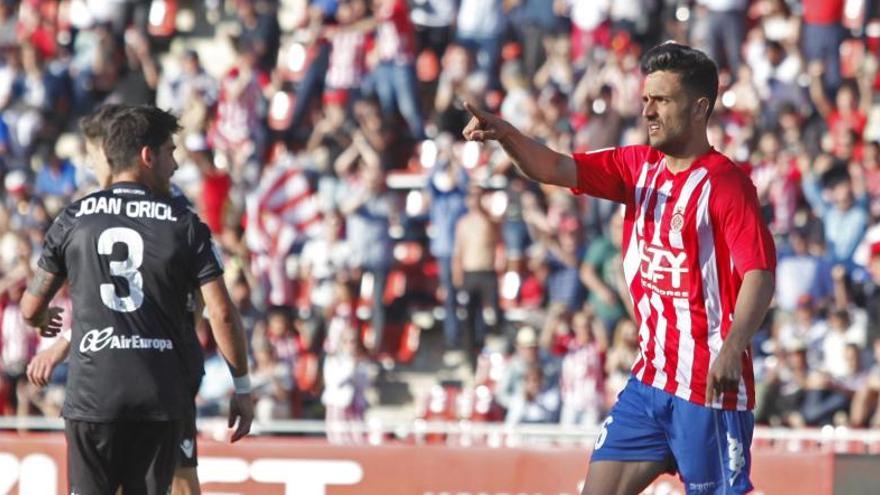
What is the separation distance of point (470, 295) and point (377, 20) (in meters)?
3.39

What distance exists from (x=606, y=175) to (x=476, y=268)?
9.02 metres

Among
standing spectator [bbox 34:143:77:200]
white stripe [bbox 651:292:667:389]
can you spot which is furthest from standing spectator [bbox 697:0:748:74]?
white stripe [bbox 651:292:667:389]

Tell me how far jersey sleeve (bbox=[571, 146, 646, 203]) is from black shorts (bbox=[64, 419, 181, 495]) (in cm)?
191

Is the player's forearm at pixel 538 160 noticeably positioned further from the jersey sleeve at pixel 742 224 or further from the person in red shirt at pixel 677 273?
the jersey sleeve at pixel 742 224

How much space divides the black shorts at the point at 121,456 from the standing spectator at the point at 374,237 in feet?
29.1

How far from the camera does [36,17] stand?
1952cm

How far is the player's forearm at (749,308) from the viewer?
6.26 metres

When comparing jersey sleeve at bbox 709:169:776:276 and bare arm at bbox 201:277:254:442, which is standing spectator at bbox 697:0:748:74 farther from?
jersey sleeve at bbox 709:169:776:276

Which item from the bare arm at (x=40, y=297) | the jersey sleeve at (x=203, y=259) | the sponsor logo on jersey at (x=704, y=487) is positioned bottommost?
the sponsor logo on jersey at (x=704, y=487)

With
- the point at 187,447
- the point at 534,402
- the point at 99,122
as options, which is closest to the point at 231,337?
the point at 187,447

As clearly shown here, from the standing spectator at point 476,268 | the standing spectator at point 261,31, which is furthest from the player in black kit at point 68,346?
the standing spectator at point 261,31

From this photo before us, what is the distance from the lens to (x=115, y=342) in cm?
717

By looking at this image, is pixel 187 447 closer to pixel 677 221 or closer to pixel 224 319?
pixel 224 319

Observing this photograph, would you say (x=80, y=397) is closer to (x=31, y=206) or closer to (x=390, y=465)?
(x=390, y=465)
